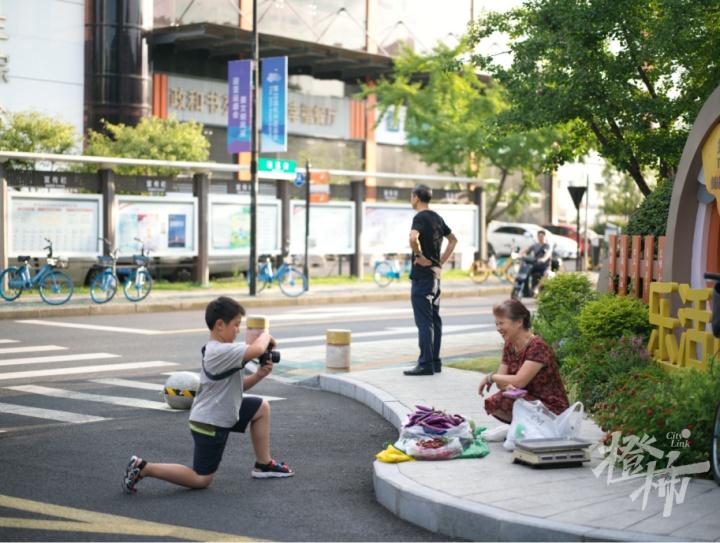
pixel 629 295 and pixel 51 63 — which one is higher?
pixel 51 63

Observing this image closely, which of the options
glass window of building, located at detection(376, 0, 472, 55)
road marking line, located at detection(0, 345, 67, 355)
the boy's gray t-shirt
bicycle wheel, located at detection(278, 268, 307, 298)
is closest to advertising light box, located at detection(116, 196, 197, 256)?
bicycle wheel, located at detection(278, 268, 307, 298)

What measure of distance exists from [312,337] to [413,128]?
76.7 feet

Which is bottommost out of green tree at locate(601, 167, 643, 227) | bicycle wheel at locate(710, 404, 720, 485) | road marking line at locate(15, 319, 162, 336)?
road marking line at locate(15, 319, 162, 336)

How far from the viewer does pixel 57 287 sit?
21.3 meters

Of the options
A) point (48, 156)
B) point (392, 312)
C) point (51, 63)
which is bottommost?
point (392, 312)

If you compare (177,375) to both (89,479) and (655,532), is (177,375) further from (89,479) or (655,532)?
(655,532)

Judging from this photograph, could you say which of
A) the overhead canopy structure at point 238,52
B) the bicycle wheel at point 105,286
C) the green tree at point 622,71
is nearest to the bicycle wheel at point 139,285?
the bicycle wheel at point 105,286

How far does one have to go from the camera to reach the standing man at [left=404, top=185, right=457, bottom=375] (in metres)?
11.6

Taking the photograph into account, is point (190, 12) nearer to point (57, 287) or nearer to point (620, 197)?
point (57, 287)

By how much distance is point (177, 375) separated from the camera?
10.3 meters

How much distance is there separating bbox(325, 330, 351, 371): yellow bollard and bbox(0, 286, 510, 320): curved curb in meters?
8.94

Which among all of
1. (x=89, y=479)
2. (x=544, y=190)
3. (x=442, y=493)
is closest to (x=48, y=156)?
(x=89, y=479)

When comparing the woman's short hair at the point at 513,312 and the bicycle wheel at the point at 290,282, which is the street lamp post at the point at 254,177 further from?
the woman's short hair at the point at 513,312

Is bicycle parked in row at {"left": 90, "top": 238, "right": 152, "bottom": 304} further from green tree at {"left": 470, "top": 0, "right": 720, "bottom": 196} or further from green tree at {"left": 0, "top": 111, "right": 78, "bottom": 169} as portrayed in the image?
green tree at {"left": 470, "top": 0, "right": 720, "bottom": 196}
